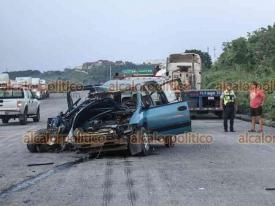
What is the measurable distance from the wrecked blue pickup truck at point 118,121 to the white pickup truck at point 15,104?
43.6 feet

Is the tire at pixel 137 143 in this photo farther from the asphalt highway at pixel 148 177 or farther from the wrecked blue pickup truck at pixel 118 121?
the asphalt highway at pixel 148 177

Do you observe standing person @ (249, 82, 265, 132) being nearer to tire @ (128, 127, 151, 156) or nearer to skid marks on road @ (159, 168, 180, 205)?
tire @ (128, 127, 151, 156)

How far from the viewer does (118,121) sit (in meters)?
14.8

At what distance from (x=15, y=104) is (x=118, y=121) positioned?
1494cm

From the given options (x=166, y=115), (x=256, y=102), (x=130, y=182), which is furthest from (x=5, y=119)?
(x=130, y=182)

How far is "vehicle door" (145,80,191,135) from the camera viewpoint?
14828mm

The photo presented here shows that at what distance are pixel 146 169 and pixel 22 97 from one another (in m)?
18.6

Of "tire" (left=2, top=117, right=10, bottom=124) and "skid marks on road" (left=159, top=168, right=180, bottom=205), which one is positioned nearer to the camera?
"skid marks on road" (left=159, top=168, right=180, bottom=205)

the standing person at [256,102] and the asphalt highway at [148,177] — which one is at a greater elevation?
the standing person at [256,102]

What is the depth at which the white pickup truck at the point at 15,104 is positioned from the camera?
2883 cm

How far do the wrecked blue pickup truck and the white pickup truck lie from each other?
43.6ft

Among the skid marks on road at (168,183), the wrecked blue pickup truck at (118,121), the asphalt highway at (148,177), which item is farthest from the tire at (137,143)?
the skid marks on road at (168,183)

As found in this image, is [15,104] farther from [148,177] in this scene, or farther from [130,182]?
[130,182]

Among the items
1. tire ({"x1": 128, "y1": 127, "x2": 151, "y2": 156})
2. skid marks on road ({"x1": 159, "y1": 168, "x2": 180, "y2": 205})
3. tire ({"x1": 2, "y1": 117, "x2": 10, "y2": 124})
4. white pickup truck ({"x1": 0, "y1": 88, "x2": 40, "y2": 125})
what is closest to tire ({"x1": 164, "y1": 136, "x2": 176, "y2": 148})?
tire ({"x1": 128, "y1": 127, "x2": 151, "y2": 156})
